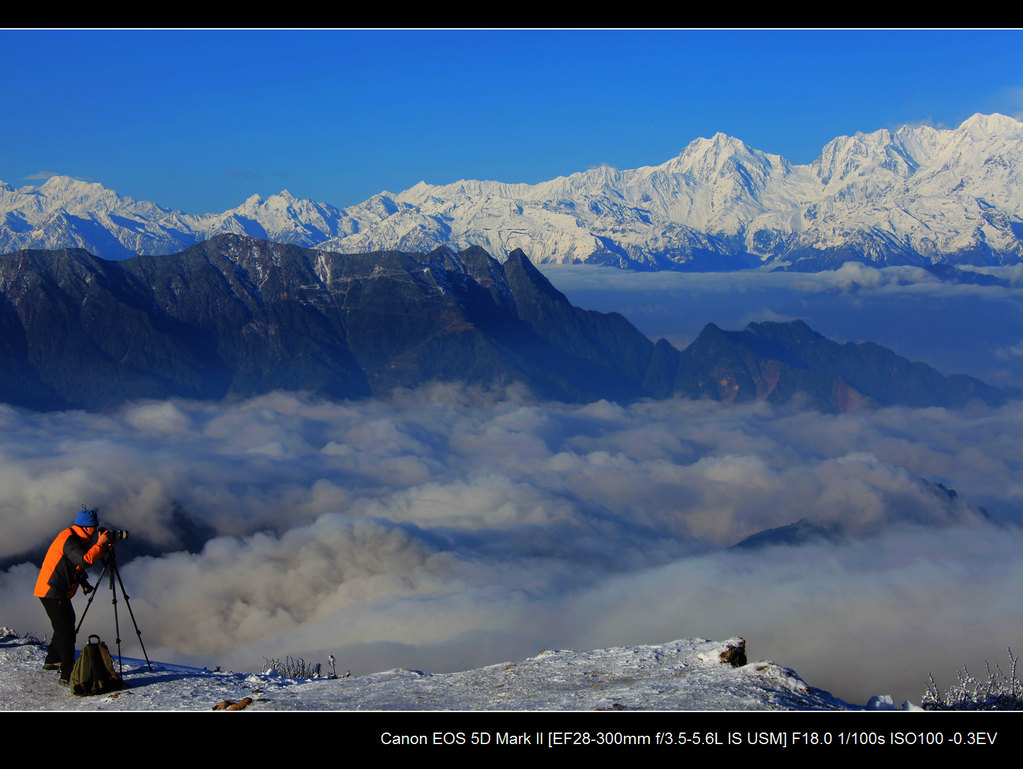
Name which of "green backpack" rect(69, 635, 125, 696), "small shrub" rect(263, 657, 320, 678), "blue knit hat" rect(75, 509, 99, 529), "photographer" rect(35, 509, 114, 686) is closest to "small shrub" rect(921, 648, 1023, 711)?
"small shrub" rect(263, 657, 320, 678)

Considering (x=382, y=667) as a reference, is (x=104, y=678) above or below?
above

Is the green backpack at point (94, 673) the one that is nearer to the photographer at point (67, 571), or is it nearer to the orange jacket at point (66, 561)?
the photographer at point (67, 571)

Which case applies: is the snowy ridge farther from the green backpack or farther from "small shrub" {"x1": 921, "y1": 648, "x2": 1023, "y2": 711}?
"small shrub" {"x1": 921, "y1": 648, "x2": 1023, "y2": 711}
